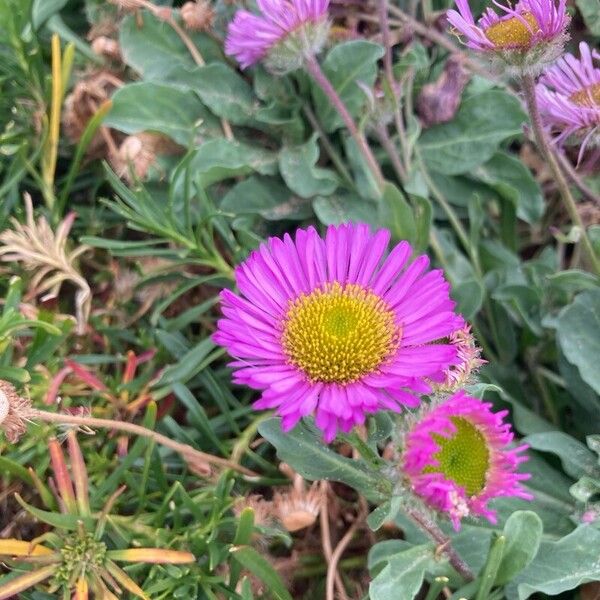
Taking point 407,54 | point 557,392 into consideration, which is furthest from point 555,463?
point 407,54

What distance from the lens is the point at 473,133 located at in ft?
4.24

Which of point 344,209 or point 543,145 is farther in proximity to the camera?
point 344,209

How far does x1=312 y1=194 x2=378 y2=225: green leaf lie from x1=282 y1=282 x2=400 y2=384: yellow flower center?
34cm

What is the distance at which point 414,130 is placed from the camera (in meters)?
1.22

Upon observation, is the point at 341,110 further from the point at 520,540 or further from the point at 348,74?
the point at 520,540

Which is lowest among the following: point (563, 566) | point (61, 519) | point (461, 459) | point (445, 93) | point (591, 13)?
point (563, 566)

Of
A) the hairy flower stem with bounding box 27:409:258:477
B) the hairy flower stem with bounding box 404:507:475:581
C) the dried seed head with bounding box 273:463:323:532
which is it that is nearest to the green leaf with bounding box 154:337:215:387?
the hairy flower stem with bounding box 27:409:258:477

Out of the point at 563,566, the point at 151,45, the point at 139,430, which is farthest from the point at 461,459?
the point at 151,45

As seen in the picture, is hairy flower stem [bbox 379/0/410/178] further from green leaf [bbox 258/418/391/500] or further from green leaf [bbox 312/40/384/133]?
green leaf [bbox 258/418/391/500]

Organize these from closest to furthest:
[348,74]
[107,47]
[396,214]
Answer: [396,214]
[348,74]
[107,47]

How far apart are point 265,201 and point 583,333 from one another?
1.74 feet

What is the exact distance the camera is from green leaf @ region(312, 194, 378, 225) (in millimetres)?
1242

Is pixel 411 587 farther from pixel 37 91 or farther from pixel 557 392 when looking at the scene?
pixel 37 91

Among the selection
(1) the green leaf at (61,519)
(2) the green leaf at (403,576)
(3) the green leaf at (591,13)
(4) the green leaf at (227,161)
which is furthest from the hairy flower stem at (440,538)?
(3) the green leaf at (591,13)
